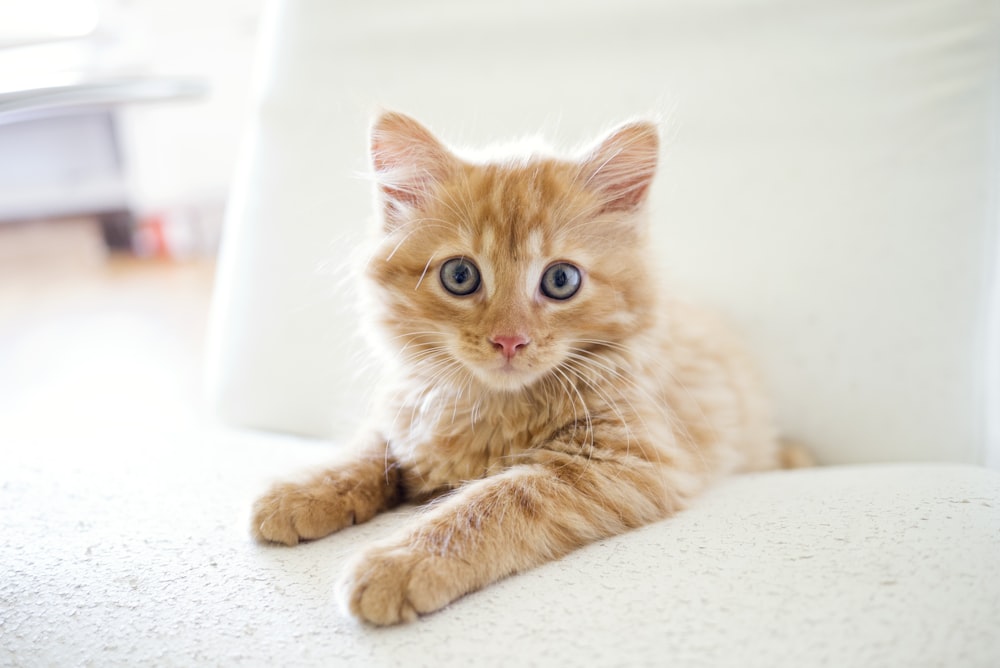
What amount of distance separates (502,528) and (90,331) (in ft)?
10.1

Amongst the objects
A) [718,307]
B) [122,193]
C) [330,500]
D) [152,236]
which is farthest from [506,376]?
[152,236]

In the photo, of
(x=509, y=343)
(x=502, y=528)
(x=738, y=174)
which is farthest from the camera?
(x=738, y=174)

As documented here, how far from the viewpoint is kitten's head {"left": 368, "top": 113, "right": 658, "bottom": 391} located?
1221 millimetres

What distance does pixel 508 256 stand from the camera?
4.05 feet

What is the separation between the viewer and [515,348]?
3.87 ft

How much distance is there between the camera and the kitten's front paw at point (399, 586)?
92cm

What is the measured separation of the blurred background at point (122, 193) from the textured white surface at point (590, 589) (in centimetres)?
213

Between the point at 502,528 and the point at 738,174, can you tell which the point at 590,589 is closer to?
the point at 502,528

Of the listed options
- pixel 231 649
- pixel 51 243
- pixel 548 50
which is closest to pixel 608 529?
pixel 231 649

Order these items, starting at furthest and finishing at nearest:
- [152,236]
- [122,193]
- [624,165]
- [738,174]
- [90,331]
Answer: [152,236] → [122,193] → [90,331] → [738,174] → [624,165]

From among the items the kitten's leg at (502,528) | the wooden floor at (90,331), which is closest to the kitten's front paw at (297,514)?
the kitten's leg at (502,528)

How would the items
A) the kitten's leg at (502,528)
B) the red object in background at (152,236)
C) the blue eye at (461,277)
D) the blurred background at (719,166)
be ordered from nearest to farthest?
1. the kitten's leg at (502,528)
2. the blue eye at (461,277)
3. the blurred background at (719,166)
4. the red object in background at (152,236)

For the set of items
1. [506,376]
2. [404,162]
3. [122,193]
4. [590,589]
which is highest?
[122,193]

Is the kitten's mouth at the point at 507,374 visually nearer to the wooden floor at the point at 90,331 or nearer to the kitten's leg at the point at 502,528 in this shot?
the kitten's leg at the point at 502,528
